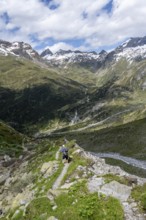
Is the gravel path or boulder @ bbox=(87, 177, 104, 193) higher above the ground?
boulder @ bbox=(87, 177, 104, 193)

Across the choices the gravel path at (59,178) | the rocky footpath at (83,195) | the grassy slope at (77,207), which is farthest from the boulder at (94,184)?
the gravel path at (59,178)

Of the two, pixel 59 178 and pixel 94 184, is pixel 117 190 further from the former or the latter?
pixel 59 178

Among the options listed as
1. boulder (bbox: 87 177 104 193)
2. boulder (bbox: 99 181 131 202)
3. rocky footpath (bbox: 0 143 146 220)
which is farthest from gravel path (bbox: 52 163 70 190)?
boulder (bbox: 99 181 131 202)

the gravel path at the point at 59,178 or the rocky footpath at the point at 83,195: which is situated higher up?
the rocky footpath at the point at 83,195

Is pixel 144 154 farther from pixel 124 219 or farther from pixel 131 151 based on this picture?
pixel 124 219

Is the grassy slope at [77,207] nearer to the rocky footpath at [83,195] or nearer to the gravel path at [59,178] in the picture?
the rocky footpath at [83,195]

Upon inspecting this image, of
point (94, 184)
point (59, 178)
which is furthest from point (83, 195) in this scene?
point (59, 178)

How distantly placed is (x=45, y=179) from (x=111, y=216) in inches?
682

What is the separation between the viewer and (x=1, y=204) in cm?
4212

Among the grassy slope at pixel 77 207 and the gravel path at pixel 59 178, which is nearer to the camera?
the grassy slope at pixel 77 207

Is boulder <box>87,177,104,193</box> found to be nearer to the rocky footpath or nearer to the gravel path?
the rocky footpath

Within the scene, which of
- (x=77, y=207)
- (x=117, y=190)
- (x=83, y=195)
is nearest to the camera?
(x=77, y=207)

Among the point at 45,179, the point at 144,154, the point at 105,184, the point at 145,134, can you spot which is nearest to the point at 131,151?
the point at 144,154

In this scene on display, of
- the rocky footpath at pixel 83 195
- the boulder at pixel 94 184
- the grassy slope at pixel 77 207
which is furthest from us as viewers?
the boulder at pixel 94 184
